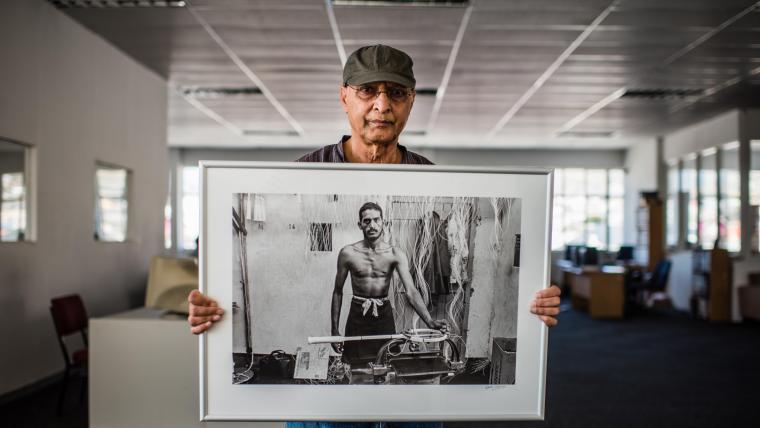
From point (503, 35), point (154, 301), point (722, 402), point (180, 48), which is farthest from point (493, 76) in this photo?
point (154, 301)

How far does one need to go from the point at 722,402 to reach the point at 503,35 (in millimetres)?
3927

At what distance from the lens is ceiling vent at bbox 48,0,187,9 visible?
5.71m

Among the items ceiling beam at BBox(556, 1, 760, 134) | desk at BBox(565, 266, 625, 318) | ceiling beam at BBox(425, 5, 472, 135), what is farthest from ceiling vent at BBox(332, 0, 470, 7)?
desk at BBox(565, 266, 625, 318)

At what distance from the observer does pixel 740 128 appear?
1049 centimetres

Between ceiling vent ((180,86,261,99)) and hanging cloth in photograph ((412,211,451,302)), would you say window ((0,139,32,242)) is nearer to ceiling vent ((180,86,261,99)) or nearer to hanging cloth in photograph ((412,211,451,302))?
ceiling vent ((180,86,261,99))

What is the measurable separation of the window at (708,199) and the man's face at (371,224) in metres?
11.3

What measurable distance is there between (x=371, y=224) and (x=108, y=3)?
5.38m

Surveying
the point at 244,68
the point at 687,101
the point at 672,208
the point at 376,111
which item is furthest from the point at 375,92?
the point at 672,208

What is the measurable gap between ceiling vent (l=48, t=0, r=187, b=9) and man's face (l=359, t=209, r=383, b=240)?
502cm

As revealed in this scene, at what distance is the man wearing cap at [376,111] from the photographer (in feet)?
4.59

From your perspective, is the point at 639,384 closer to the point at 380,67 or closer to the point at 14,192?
the point at 380,67

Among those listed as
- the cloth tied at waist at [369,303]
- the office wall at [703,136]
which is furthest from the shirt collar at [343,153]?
the office wall at [703,136]

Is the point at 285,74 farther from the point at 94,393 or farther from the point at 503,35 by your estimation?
the point at 94,393

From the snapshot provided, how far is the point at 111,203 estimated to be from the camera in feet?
24.4
